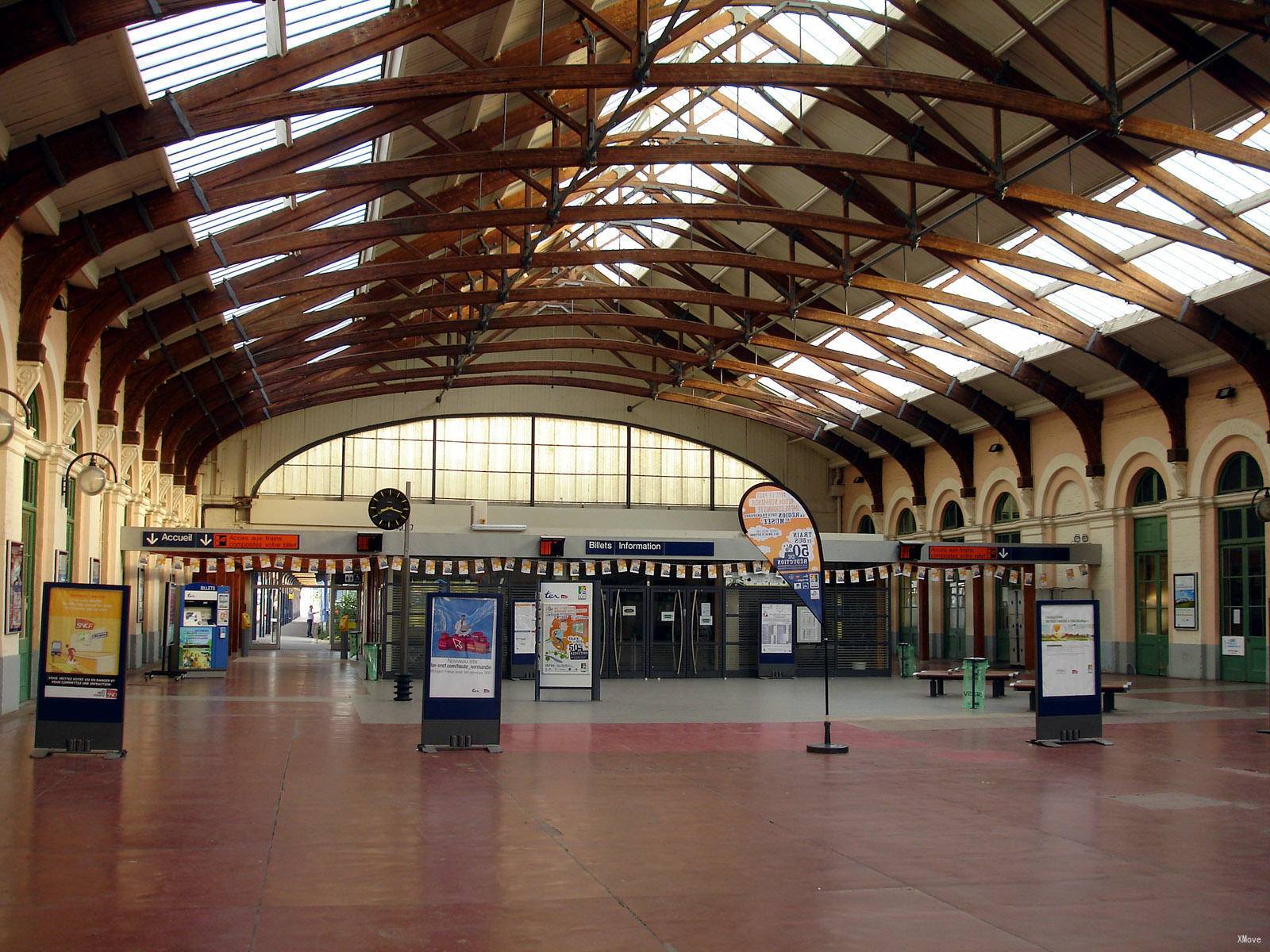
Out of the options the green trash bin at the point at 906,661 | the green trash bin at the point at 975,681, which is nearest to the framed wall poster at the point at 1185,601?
the green trash bin at the point at 906,661

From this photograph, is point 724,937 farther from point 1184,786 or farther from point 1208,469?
point 1208,469

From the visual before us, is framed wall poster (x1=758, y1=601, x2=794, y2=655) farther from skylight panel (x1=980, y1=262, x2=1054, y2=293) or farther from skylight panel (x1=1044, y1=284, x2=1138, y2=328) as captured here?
skylight panel (x1=1044, y1=284, x2=1138, y2=328)

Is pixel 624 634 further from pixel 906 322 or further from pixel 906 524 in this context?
pixel 906 524

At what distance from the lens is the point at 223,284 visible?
23922mm

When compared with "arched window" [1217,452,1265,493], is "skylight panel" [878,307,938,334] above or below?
above

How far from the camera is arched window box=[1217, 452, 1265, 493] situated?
25562mm

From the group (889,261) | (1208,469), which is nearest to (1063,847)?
(1208,469)

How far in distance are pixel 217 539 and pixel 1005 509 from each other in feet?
70.2

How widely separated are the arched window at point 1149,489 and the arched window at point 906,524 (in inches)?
446

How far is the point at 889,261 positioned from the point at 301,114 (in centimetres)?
1796

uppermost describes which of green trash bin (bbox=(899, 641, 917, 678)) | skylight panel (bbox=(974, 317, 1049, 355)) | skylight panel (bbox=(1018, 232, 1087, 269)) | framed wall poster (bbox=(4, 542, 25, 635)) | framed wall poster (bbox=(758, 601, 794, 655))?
skylight panel (bbox=(1018, 232, 1087, 269))

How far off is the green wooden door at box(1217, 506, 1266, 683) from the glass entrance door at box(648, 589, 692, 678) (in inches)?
441

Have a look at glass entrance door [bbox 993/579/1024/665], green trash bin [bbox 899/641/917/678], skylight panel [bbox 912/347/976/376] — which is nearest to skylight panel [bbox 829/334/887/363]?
skylight panel [bbox 912/347/976/376]

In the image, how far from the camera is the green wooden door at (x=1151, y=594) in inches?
1116
